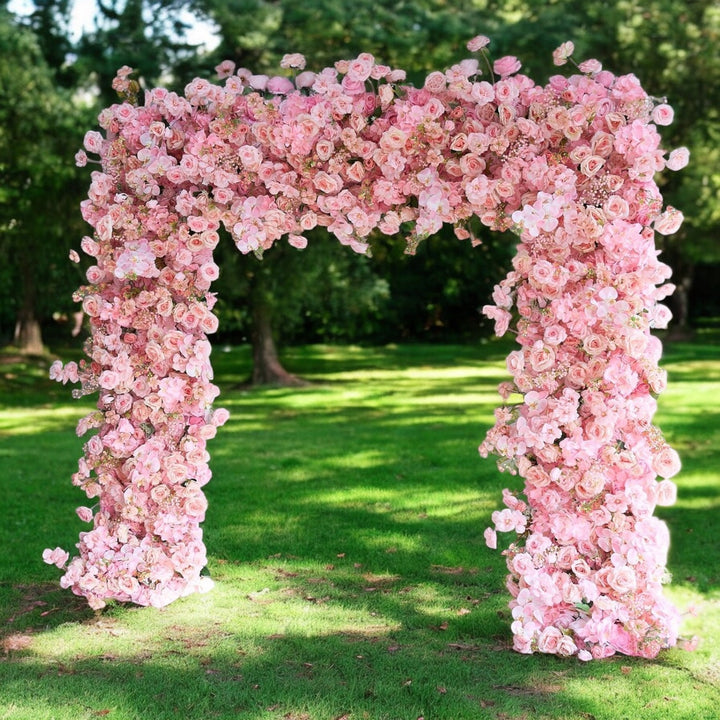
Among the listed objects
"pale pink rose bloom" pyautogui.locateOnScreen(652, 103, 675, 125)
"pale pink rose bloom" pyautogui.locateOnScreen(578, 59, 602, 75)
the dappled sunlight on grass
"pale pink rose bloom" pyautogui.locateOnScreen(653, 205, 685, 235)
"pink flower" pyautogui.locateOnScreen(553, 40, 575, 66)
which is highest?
"pink flower" pyautogui.locateOnScreen(553, 40, 575, 66)

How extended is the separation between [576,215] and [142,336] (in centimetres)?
236

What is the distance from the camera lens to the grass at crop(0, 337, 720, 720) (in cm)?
412

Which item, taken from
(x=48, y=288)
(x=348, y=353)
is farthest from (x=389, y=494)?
(x=348, y=353)

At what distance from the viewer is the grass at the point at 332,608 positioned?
4.12m

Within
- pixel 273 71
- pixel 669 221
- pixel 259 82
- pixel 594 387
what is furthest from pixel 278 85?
pixel 273 71

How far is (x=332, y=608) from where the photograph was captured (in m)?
5.47

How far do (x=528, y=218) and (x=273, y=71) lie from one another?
1108 centimetres

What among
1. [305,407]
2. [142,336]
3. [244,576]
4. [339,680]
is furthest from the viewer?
[305,407]

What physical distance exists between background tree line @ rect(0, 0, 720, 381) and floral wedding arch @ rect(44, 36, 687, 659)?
8.47 meters

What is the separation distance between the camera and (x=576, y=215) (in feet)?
14.4

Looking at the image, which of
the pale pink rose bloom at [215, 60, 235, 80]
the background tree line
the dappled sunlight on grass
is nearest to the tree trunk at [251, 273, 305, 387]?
the background tree line

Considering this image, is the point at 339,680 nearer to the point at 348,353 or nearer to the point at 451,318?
the point at 348,353

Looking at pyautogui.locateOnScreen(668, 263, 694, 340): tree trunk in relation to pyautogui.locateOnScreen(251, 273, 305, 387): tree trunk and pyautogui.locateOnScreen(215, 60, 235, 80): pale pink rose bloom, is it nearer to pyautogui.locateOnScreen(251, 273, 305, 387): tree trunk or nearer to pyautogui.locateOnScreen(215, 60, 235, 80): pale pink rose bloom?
pyautogui.locateOnScreen(251, 273, 305, 387): tree trunk

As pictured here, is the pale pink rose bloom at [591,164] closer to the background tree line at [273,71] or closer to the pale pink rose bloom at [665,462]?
the pale pink rose bloom at [665,462]
